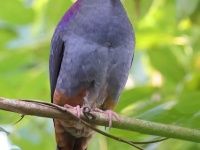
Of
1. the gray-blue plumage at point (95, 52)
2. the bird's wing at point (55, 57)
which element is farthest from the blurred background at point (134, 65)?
the bird's wing at point (55, 57)

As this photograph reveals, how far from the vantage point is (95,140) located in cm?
284

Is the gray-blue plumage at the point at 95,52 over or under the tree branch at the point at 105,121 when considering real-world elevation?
over

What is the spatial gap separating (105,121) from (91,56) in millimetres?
587

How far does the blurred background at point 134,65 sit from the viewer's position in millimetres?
2707

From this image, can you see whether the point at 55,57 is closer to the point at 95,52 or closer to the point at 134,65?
the point at 95,52

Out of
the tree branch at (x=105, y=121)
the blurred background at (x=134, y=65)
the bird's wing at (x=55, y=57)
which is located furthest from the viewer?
the blurred background at (x=134, y=65)

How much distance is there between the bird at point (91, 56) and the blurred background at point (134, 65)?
122mm

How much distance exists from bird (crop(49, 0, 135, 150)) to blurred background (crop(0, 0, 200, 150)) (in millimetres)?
122

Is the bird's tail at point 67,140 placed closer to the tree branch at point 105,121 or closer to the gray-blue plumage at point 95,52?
the gray-blue plumage at point 95,52

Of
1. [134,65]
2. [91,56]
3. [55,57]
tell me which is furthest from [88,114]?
[134,65]

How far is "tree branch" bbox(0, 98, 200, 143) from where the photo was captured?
5.71ft

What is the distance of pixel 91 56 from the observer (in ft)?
7.93

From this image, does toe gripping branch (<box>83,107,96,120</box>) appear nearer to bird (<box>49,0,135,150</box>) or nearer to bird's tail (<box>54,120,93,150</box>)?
bird (<box>49,0,135,150</box>)

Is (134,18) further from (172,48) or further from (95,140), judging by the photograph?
(172,48)
